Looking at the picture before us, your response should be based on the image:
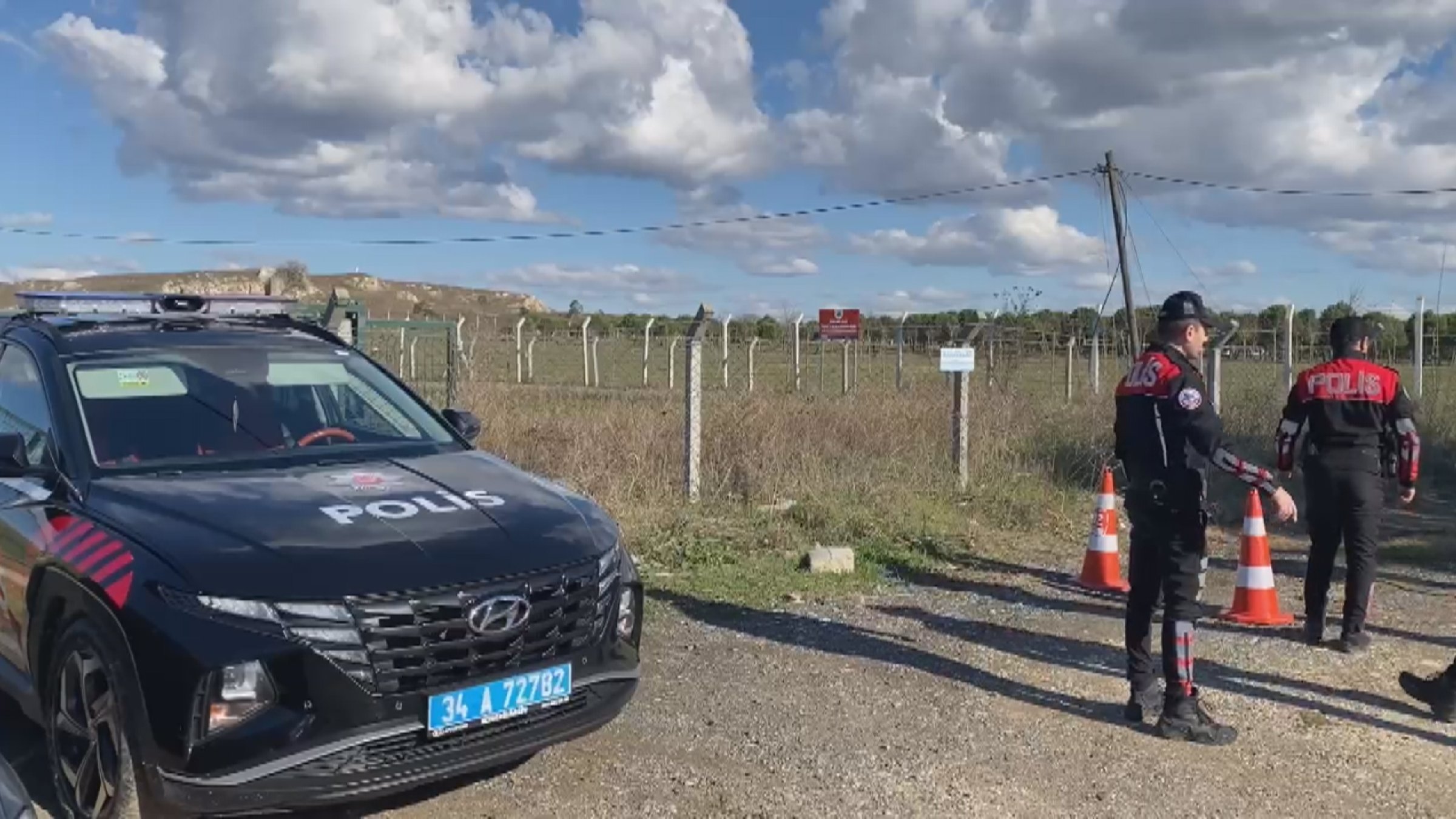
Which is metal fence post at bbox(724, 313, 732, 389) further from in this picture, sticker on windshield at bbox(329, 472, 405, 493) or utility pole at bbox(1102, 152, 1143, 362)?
sticker on windshield at bbox(329, 472, 405, 493)

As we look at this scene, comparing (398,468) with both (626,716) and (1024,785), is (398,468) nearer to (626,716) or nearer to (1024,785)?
(626,716)

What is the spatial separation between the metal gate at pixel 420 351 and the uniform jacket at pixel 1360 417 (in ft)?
21.3

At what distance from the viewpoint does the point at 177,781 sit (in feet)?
11.4

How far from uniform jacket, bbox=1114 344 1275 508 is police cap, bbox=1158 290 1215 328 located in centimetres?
13

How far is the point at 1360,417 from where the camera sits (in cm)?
657

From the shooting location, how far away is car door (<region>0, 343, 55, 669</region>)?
4246 millimetres

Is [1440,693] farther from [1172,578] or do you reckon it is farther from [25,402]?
[25,402]

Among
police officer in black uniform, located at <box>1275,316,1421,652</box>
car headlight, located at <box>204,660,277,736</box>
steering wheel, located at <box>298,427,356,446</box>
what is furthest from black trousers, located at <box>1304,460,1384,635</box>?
car headlight, located at <box>204,660,277,736</box>

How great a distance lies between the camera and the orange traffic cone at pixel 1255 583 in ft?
23.3

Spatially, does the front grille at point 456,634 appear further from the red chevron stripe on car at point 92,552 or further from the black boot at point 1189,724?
the black boot at point 1189,724

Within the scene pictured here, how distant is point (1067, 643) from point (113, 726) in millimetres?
4816

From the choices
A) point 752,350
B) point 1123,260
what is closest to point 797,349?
point 752,350

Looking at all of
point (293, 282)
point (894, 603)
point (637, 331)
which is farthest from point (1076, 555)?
point (637, 331)

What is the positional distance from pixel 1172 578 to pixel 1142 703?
1.98ft
